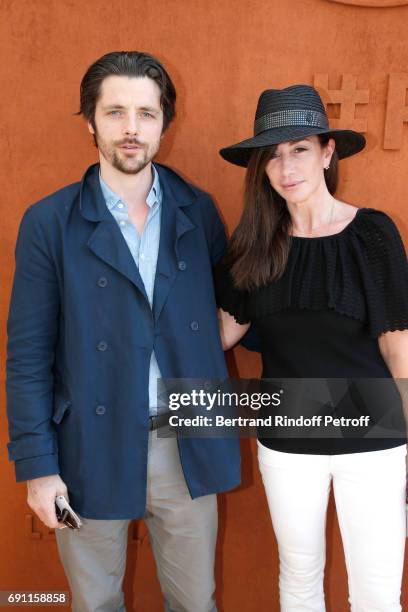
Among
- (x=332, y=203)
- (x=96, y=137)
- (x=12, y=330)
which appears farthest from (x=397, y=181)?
(x=12, y=330)

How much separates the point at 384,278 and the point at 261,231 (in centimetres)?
43

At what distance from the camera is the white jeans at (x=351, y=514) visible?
1.85m

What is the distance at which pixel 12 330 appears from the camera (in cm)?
189

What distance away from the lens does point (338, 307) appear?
6.00 ft

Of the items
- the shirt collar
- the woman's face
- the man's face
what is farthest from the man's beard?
the woman's face

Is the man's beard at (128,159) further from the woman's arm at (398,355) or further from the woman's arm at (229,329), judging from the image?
the woman's arm at (398,355)

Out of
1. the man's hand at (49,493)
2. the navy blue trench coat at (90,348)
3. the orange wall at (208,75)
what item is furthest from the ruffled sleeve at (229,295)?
the man's hand at (49,493)

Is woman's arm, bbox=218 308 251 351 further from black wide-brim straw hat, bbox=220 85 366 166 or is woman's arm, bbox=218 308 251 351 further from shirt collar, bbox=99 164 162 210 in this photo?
black wide-brim straw hat, bbox=220 85 366 166

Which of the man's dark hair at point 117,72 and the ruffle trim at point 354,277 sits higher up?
the man's dark hair at point 117,72

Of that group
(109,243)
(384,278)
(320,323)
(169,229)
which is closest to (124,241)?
(109,243)

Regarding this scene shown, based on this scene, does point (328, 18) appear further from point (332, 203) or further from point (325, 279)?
point (325, 279)

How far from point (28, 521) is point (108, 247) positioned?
1344mm

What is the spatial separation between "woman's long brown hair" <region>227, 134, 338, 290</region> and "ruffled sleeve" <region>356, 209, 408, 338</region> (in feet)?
0.86

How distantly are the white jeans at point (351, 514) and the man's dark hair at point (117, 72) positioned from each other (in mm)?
1217
